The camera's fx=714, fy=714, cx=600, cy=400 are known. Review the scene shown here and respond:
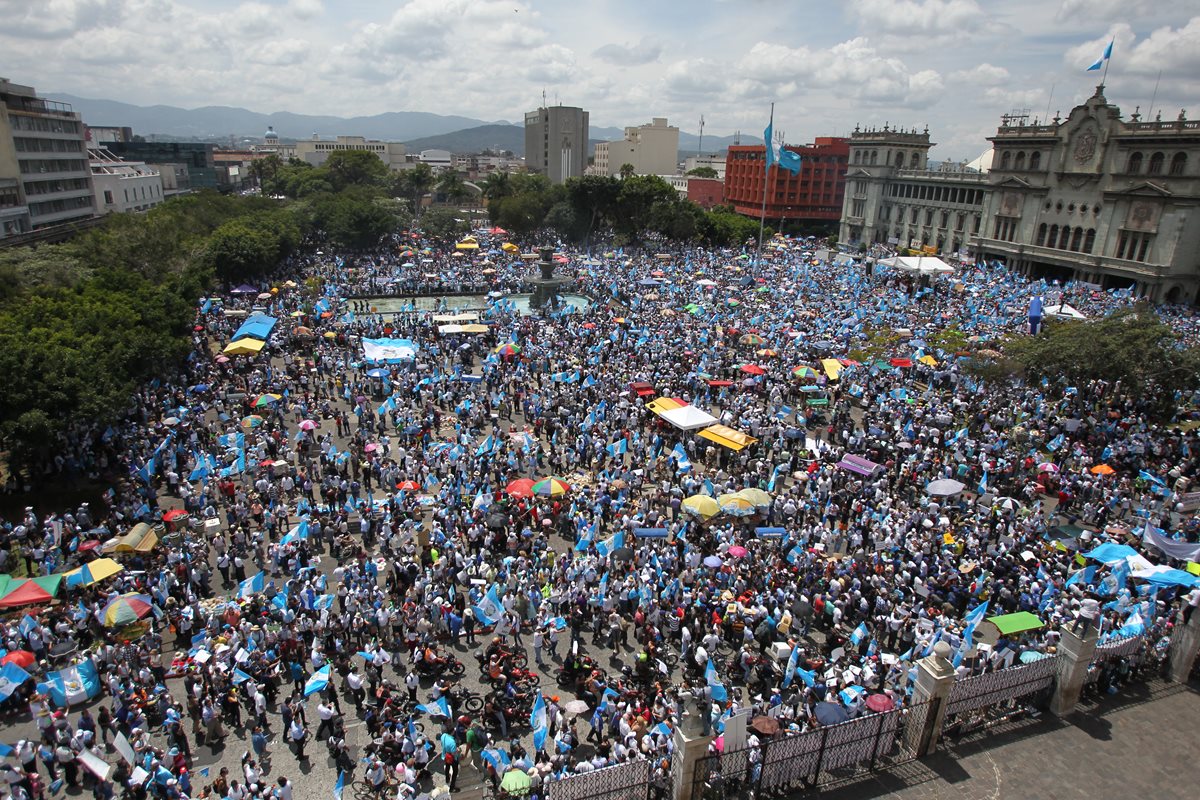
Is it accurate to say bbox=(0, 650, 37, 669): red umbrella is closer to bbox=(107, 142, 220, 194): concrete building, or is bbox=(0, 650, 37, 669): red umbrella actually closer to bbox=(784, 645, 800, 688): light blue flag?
bbox=(784, 645, 800, 688): light blue flag

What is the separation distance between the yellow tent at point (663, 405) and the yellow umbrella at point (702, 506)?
6.46 m

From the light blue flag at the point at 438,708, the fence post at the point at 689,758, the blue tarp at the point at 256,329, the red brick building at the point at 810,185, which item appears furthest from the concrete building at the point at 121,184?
the fence post at the point at 689,758

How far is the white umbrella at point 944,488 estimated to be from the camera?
19.8m

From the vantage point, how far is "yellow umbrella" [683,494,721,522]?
1825 cm

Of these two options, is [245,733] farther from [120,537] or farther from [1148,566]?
[1148,566]

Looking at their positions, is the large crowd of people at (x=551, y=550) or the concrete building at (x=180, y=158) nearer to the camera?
the large crowd of people at (x=551, y=550)

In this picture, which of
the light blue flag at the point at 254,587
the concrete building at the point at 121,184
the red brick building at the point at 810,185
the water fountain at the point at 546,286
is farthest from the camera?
the red brick building at the point at 810,185

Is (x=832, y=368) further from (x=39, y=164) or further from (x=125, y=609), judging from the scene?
(x=39, y=164)

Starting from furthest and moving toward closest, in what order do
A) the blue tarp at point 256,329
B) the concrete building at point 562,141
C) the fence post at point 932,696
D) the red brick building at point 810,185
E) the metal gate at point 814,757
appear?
the concrete building at point 562,141 < the red brick building at point 810,185 < the blue tarp at point 256,329 < the fence post at point 932,696 < the metal gate at point 814,757

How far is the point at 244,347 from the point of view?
2997 centimetres

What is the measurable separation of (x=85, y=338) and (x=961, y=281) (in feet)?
173

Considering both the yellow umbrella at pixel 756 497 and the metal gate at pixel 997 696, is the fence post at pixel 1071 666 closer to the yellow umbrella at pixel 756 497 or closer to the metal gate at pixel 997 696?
the metal gate at pixel 997 696

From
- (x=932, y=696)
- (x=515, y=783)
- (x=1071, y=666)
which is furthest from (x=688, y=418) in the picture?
(x=515, y=783)

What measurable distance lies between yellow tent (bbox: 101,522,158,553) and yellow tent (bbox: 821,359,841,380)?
924 inches
